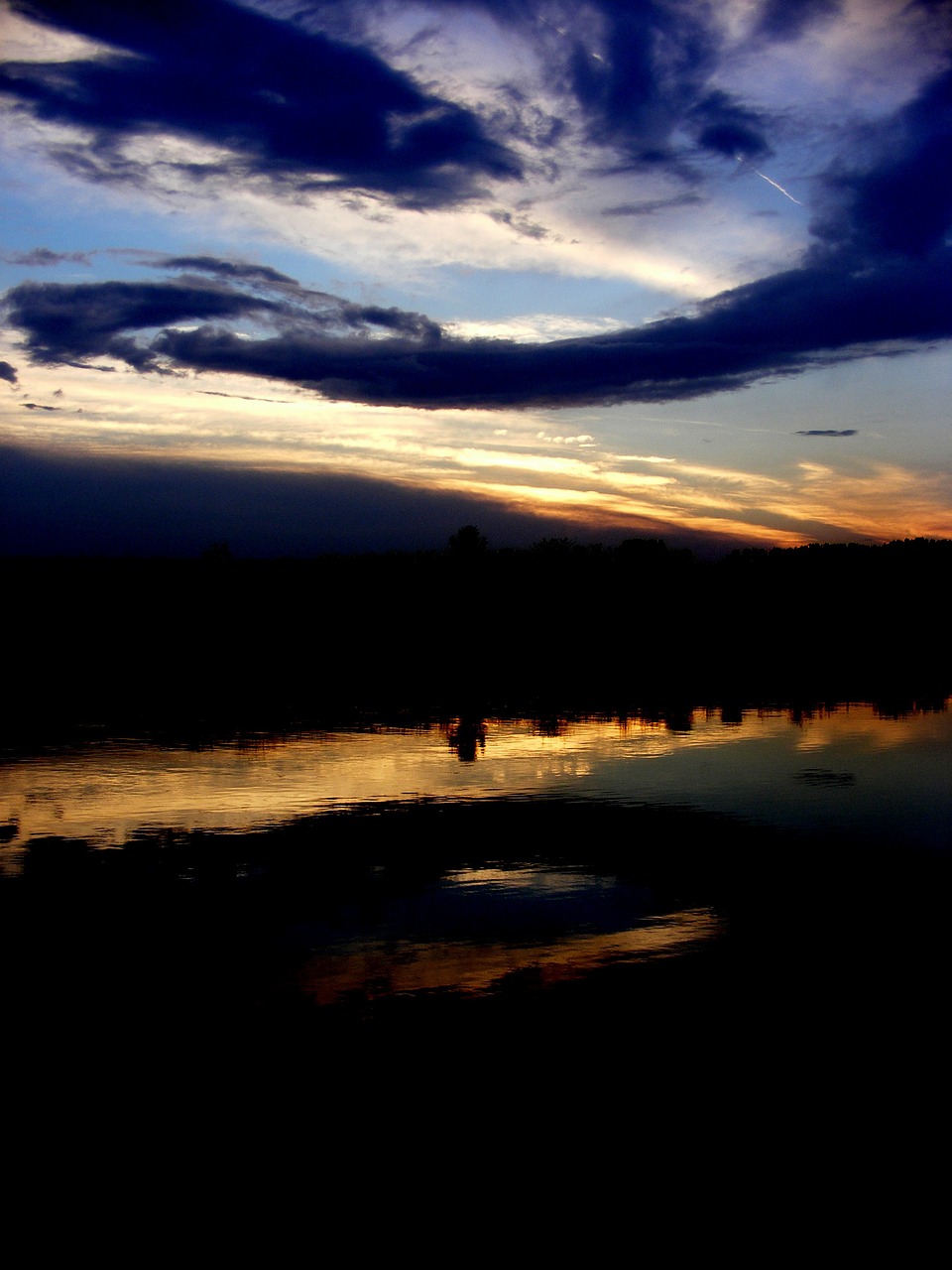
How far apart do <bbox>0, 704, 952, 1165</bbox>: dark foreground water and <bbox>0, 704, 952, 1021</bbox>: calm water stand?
57mm

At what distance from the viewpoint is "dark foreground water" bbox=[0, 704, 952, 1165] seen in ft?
22.9

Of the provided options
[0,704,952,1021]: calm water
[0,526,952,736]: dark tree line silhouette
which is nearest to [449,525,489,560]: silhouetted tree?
[0,526,952,736]: dark tree line silhouette

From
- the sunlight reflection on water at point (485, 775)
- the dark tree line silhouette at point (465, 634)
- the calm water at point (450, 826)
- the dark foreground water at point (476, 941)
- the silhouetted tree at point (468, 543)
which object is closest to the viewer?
the dark foreground water at point (476, 941)

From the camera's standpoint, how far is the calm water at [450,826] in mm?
9125

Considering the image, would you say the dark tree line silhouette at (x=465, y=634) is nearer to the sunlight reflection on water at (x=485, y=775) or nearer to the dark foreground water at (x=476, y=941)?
the sunlight reflection on water at (x=485, y=775)

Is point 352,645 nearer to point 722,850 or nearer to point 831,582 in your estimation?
point 722,850

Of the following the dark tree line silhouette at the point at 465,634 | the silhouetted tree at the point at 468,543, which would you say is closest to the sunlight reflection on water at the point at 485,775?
the dark tree line silhouette at the point at 465,634

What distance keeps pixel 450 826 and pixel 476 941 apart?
4.21m

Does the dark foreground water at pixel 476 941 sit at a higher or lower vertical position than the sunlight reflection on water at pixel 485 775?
lower

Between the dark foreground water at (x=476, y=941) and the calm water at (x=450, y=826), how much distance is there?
0.06 m

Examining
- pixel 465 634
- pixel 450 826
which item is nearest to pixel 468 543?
pixel 465 634

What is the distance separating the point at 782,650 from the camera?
4172cm

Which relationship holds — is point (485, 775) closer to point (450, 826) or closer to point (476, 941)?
point (450, 826)

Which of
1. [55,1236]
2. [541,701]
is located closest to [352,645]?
[541,701]
